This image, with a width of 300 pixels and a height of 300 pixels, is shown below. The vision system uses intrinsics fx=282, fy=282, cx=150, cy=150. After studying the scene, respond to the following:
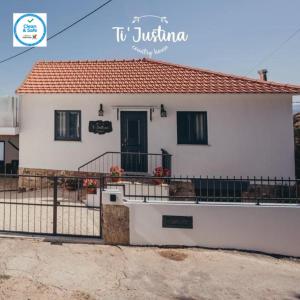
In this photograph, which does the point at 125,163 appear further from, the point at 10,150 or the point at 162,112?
the point at 10,150

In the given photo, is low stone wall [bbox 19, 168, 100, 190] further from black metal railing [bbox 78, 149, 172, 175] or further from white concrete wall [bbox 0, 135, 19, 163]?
white concrete wall [bbox 0, 135, 19, 163]

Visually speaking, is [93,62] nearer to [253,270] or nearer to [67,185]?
[67,185]

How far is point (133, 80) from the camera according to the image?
487 inches

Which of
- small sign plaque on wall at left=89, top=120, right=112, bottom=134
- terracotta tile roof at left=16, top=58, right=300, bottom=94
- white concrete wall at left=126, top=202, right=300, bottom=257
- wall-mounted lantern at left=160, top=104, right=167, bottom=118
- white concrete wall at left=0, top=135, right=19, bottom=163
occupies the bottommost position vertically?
white concrete wall at left=126, top=202, right=300, bottom=257

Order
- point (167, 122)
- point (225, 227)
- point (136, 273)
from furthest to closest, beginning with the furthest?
point (167, 122), point (225, 227), point (136, 273)

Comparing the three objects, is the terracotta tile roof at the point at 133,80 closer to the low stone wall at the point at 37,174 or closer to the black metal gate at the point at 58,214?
the low stone wall at the point at 37,174

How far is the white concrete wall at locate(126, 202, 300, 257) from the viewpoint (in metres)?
6.47

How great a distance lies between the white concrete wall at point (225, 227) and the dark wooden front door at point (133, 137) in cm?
524

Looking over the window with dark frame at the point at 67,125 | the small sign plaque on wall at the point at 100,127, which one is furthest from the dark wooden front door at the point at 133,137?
the window with dark frame at the point at 67,125

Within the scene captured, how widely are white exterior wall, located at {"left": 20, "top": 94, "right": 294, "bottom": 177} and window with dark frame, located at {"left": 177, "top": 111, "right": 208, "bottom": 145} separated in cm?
20

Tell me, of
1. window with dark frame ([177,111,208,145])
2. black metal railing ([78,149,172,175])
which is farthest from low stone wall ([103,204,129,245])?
window with dark frame ([177,111,208,145])

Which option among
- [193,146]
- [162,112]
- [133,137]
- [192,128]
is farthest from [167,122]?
[133,137]

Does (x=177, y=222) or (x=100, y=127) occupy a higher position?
(x=100, y=127)

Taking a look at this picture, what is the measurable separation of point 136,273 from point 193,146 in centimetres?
699
